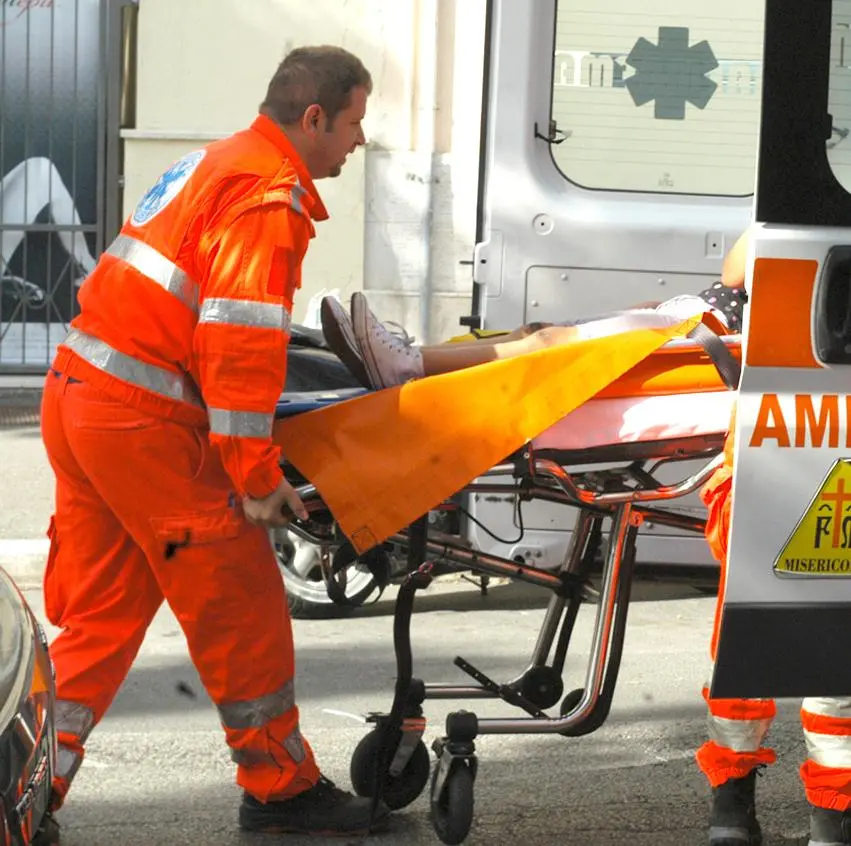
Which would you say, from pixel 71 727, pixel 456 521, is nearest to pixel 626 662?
pixel 456 521

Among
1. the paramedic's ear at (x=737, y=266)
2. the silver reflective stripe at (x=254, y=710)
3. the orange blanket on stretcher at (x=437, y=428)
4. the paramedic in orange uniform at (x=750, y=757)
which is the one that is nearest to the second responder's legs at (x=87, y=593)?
the silver reflective stripe at (x=254, y=710)

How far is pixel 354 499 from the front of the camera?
148 inches

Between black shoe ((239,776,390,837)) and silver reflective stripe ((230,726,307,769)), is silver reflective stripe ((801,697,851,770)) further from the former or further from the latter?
silver reflective stripe ((230,726,307,769))

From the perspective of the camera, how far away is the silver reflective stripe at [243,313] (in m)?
3.65

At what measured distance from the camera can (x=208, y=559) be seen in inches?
151

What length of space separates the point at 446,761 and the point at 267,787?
0.41m

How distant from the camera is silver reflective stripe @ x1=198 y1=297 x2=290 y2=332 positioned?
3646mm

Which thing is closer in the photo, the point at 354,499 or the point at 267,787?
the point at 354,499

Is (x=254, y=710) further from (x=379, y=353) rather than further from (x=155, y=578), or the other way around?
(x=379, y=353)

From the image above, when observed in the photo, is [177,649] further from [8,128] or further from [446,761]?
[8,128]

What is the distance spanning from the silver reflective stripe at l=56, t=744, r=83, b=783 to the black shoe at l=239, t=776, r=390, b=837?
17.8 inches

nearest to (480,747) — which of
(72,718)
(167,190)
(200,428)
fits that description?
(72,718)

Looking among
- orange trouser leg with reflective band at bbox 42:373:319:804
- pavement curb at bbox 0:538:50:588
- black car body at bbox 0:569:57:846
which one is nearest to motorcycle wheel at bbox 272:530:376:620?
pavement curb at bbox 0:538:50:588

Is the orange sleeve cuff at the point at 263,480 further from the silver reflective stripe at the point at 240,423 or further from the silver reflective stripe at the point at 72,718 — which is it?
the silver reflective stripe at the point at 72,718
